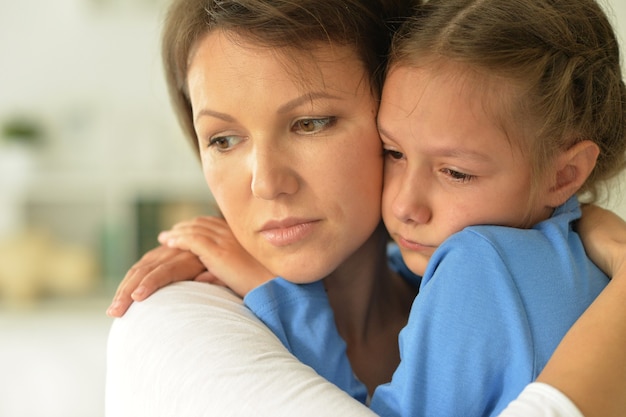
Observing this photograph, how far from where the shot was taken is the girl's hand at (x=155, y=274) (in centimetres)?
137

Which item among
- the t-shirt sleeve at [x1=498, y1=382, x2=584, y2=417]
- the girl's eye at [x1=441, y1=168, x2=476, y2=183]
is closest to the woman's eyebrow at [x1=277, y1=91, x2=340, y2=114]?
the girl's eye at [x1=441, y1=168, x2=476, y2=183]

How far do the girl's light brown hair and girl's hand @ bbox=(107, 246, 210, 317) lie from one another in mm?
521

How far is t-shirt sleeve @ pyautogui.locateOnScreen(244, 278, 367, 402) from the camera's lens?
4.28ft

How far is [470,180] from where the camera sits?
1202mm

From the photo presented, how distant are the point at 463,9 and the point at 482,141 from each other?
213 mm

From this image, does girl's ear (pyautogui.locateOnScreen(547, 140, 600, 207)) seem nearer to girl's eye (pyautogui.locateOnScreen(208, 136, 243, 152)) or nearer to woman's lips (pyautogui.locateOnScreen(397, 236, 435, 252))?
woman's lips (pyautogui.locateOnScreen(397, 236, 435, 252))

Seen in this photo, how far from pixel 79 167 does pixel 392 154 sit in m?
3.87

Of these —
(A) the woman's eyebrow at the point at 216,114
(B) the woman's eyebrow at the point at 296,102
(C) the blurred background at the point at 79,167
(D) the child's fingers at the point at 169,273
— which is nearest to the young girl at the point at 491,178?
(B) the woman's eyebrow at the point at 296,102

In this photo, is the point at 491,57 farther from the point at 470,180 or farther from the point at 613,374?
the point at 613,374

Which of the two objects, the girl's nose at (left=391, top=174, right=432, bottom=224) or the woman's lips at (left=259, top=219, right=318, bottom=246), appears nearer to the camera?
the girl's nose at (left=391, top=174, right=432, bottom=224)

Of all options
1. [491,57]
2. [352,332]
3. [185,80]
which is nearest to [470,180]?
[491,57]

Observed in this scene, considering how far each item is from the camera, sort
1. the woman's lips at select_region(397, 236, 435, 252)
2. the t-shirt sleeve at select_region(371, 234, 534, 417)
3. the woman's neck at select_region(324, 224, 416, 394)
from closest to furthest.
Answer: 1. the t-shirt sleeve at select_region(371, 234, 534, 417)
2. the woman's lips at select_region(397, 236, 435, 252)
3. the woman's neck at select_region(324, 224, 416, 394)

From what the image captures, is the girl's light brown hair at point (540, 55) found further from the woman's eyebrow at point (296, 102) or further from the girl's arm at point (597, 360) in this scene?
the girl's arm at point (597, 360)

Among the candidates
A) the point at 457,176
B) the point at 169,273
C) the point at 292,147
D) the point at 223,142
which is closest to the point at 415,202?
the point at 457,176
